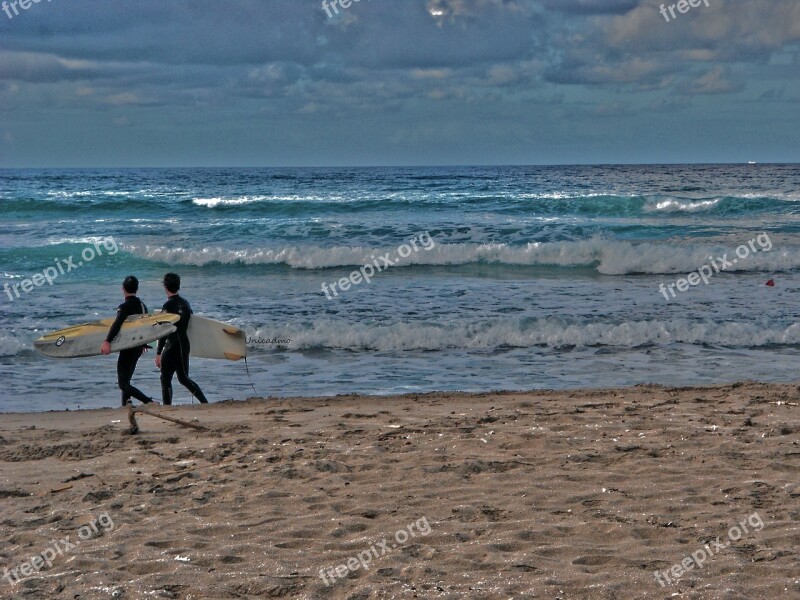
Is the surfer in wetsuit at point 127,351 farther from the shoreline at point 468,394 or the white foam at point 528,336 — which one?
the white foam at point 528,336

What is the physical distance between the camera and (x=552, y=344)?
11.3 m

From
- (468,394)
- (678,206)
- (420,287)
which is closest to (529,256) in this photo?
(420,287)

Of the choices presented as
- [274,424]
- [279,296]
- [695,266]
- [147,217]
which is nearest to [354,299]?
[279,296]

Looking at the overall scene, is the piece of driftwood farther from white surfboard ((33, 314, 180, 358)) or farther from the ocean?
the ocean

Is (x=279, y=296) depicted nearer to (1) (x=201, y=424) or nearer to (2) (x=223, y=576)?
(1) (x=201, y=424)

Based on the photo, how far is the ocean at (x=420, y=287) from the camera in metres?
9.97

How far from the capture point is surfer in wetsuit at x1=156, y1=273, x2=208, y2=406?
8.33 metres

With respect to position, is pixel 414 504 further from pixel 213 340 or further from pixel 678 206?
pixel 678 206

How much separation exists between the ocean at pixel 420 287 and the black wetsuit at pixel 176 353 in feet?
2.11

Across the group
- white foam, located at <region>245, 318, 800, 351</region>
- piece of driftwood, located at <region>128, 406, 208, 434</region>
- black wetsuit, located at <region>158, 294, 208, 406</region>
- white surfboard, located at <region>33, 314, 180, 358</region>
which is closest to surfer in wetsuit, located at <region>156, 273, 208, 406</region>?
black wetsuit, located at <region>158, 294, 208, 406</region>

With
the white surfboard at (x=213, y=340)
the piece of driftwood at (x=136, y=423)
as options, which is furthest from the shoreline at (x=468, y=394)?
the piece of driftwood at (x=136, y=423)

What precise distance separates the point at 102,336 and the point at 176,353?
89 cm

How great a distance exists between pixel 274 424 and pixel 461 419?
5.33ft

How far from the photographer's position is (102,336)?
8.60m
